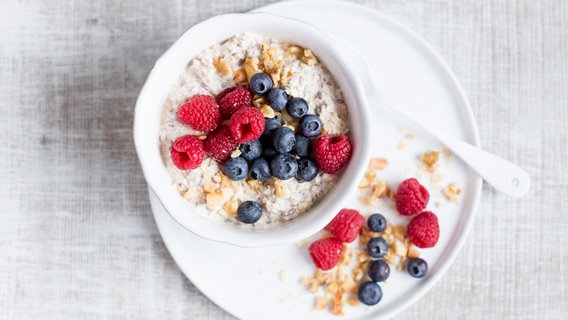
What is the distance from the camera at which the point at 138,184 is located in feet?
5.90

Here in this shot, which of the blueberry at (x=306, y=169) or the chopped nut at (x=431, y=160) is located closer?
the blueberry at (x=306, y=169)

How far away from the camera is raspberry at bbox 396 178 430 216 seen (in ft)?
5.50

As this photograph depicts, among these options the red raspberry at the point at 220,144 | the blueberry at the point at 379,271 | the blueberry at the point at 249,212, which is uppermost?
the red raspberry at the point at 220,144

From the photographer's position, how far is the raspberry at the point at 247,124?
1.37 meters

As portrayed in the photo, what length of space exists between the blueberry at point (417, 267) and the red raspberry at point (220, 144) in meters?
0.64

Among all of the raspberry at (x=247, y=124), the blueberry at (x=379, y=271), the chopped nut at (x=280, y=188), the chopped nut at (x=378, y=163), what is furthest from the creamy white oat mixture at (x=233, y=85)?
the blueberry at (x=379, y=271)

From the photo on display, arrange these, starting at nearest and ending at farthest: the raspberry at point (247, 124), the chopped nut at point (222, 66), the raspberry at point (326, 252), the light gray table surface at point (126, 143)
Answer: the raspberry at point (247, 124)
the chopped nut at point (222, 66)
the raspberry at point (326, 252)
the light gray table surface at point (126, 143)

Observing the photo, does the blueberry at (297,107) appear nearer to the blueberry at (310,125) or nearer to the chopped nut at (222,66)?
the blueberry at (310,125)

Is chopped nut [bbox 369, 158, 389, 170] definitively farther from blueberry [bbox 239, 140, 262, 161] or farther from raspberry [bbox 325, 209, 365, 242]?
blueberry [bbox 239, 140, 262, 161]

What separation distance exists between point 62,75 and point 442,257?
124cm

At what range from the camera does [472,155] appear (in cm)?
171

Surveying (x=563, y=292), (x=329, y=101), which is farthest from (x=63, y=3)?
(x=563, y=292)

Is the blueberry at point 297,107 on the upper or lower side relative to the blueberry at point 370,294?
upper

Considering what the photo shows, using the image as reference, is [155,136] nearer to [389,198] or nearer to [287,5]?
[287,5]
